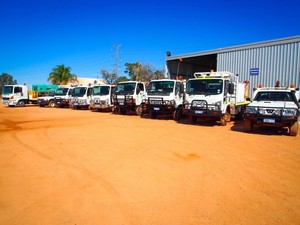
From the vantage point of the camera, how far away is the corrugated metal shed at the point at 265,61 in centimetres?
1316

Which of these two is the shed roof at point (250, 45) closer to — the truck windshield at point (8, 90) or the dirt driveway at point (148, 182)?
the dirt driveway at point (148, 182)

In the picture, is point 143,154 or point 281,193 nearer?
point 281,193

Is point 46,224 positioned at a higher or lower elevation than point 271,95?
lower

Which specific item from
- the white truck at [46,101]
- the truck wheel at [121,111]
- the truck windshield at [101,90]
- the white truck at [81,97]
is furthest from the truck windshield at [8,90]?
the truck wheel at [121,111]

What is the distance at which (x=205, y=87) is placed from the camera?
1027 centimetres

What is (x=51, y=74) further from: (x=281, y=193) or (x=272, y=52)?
(x=281, y=193)

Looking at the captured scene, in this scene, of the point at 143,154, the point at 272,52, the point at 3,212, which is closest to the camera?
the point at 3,212

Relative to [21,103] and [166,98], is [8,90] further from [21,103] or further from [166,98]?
[166,98]

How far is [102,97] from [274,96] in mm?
11463

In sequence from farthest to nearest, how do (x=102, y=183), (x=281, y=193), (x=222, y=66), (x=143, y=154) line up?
1. (x=222, y=66)
2. (x=143, y=154)
3. (x=102, y=183)
4. (x=281, y=193)

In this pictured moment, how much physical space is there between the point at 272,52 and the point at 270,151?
34.6 ft

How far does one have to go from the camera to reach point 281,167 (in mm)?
4766

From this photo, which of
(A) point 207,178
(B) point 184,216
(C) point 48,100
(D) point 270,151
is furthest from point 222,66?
(C) point 48,100

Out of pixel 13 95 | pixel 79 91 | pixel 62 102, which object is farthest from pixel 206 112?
pixel 13 95
